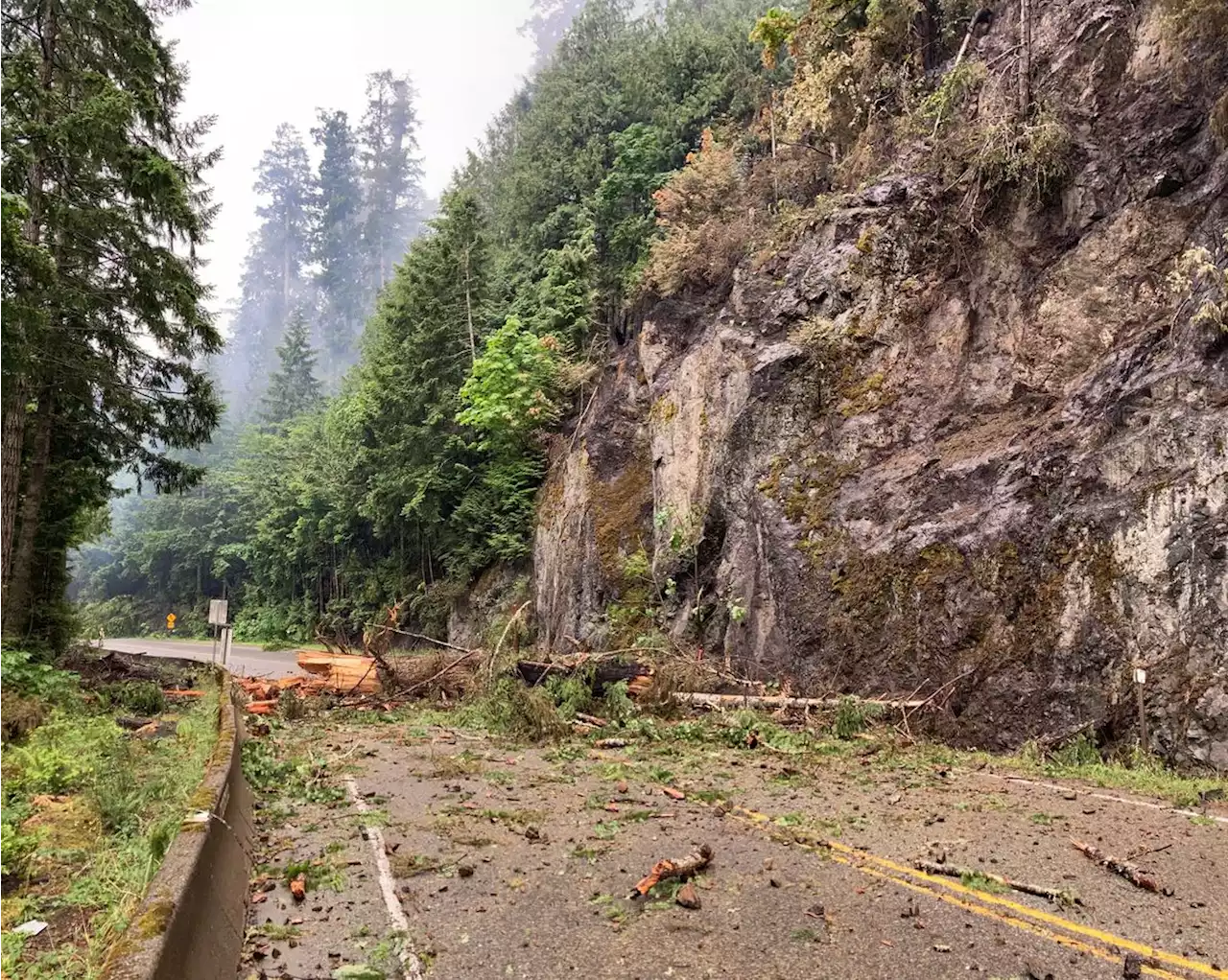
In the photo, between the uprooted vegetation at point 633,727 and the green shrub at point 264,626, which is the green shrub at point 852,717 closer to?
the uprooted vegetation at point 633,727

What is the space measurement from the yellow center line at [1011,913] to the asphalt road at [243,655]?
66.5 ft

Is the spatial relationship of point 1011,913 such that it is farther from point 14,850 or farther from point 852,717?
point 14,850

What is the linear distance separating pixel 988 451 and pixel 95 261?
16.3 m

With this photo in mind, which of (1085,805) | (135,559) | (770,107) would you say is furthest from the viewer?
(135,559)

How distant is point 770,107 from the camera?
71.1ft

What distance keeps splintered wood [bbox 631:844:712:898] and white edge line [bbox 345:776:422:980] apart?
1432 millimetres

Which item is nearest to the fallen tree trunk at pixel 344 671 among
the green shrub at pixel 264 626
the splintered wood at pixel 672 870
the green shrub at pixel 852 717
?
the green shrub at pixel 852 717

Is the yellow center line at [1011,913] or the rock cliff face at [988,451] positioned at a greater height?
the rock cliff face at [988,451]

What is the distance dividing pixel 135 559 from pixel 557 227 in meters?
43.4

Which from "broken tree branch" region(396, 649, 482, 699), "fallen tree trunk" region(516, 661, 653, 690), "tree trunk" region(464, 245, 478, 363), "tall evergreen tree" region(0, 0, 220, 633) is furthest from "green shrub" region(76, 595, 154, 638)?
"fallen tree trunk" region(516, 661, 653, 690)

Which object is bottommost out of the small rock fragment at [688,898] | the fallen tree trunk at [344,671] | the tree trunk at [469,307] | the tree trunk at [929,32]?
the fallen tree trunk at [344,671]

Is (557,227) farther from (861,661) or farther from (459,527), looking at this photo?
(861,661)

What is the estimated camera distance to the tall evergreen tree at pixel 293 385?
58469 millimetres

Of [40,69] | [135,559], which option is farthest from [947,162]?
[135,559]
